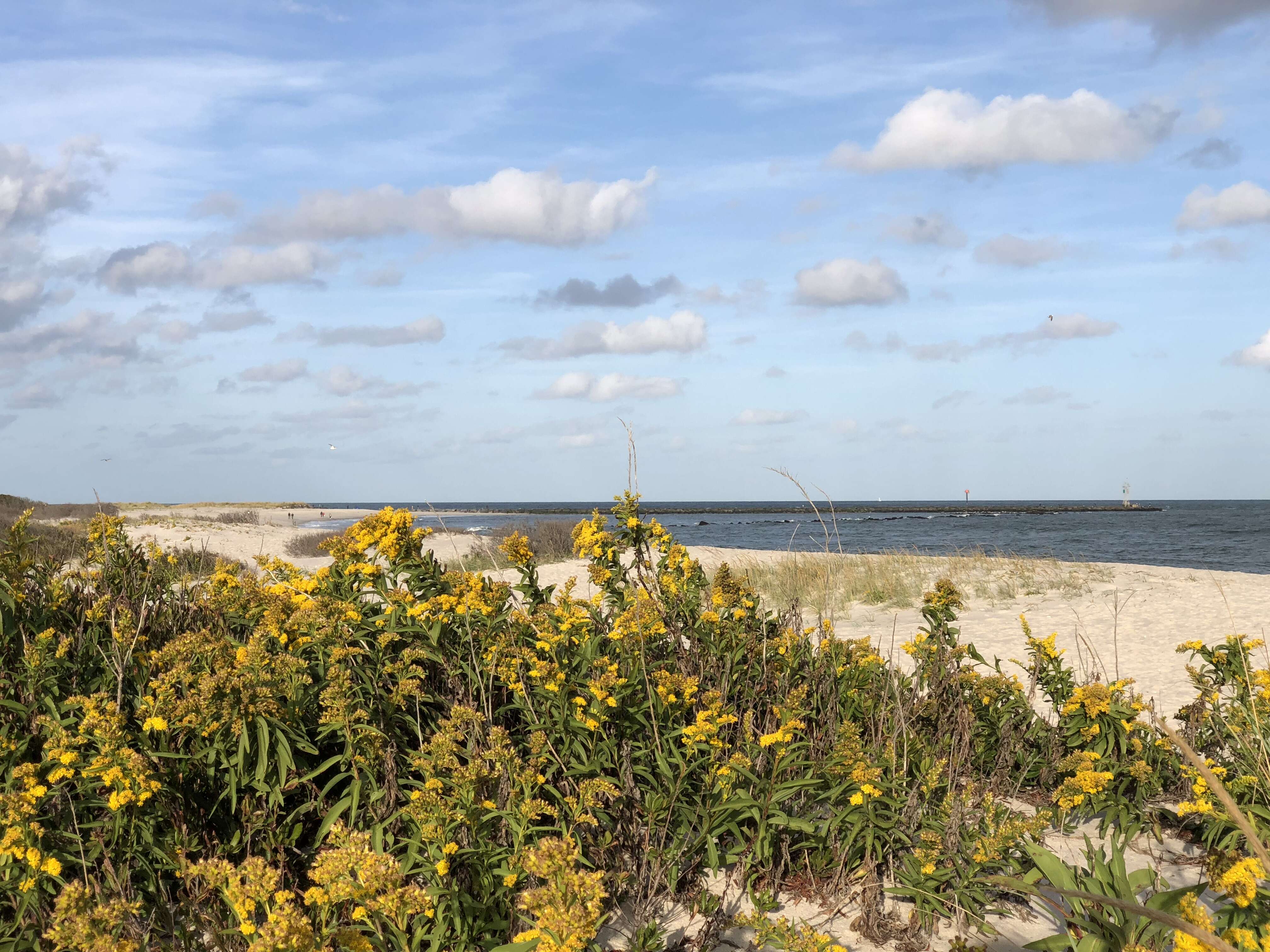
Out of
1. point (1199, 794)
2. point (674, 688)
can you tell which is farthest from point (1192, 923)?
point (674, 688)

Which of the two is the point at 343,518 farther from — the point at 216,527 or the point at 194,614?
the point at 194,614

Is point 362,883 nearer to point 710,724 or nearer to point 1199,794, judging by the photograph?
point 710,724

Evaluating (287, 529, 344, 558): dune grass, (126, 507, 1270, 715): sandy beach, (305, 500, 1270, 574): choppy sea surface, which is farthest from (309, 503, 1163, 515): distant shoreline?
(126, 507, 1270, 715): sandy beach

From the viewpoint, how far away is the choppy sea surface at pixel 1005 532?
29094 millimetres

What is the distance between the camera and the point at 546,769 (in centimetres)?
340

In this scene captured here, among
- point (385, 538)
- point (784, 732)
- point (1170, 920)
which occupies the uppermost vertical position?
point (385, 538)

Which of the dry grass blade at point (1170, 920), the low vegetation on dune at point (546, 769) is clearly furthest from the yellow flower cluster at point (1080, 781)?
the dry grass blade at point (1170, 920)

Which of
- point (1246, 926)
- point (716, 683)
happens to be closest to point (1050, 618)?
point (716, 683)

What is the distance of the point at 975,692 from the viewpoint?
14.7 ft

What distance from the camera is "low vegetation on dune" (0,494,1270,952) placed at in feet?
8.05

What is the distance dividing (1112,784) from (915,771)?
3.75 feet

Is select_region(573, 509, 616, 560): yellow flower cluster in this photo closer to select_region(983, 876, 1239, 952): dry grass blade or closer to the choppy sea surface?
the choppy sea surface

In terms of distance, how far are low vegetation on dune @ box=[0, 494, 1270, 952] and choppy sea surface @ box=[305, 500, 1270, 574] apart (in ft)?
2.63

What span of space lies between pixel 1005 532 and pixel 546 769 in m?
48.5
